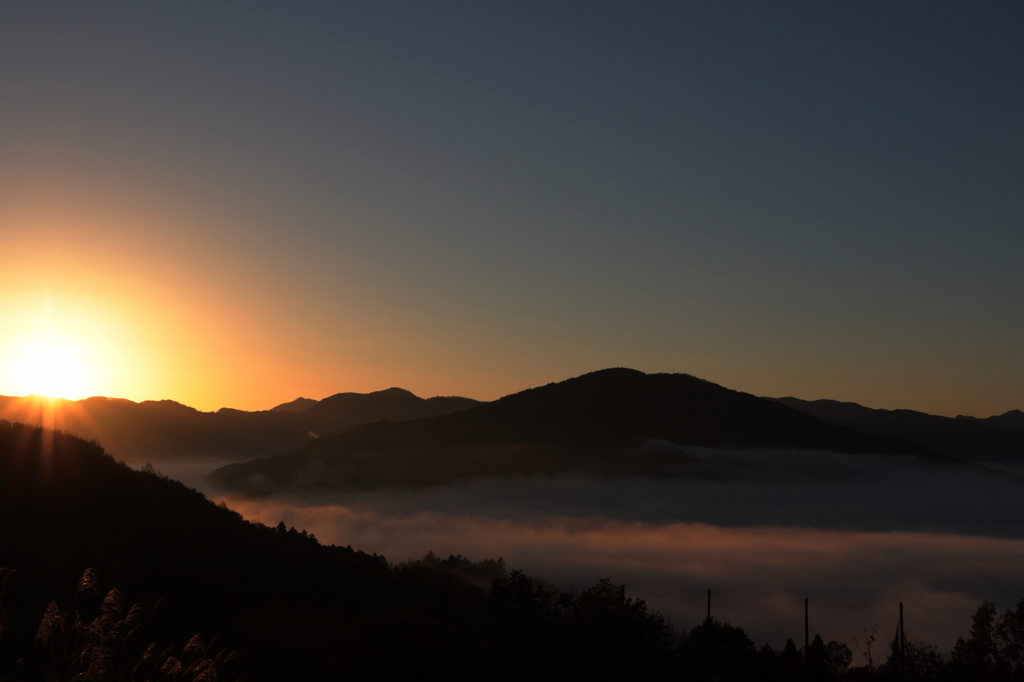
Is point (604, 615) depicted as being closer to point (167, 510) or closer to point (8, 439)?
point (167, 510)

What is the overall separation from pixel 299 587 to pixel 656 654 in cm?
→ 2228

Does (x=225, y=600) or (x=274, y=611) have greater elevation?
(x=274, y=611)

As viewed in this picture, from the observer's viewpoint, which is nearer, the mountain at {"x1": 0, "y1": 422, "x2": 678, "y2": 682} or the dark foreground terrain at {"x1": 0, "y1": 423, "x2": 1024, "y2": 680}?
the mountain at {"x1": 0, "y1": 422, "x2": 678, "y2": 682}

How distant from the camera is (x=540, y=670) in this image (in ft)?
117

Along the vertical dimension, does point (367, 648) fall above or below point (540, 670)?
above

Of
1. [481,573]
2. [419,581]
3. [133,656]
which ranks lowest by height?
[481,573]

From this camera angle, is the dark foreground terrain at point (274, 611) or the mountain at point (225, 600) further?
the dark foreground terrain at point (274, 611)

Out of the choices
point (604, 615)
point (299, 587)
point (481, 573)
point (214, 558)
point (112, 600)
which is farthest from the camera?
point (481, 573)

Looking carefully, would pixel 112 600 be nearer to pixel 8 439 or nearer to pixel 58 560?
pixel 58 560

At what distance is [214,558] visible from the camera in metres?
45.2

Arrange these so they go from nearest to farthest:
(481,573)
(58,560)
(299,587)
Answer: (58,560) < (299,587) < (481,573)

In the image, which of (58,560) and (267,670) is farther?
(58,560)

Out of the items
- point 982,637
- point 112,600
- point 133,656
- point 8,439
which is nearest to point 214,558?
point 8,439

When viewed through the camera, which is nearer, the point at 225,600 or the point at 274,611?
the point at 274,611
